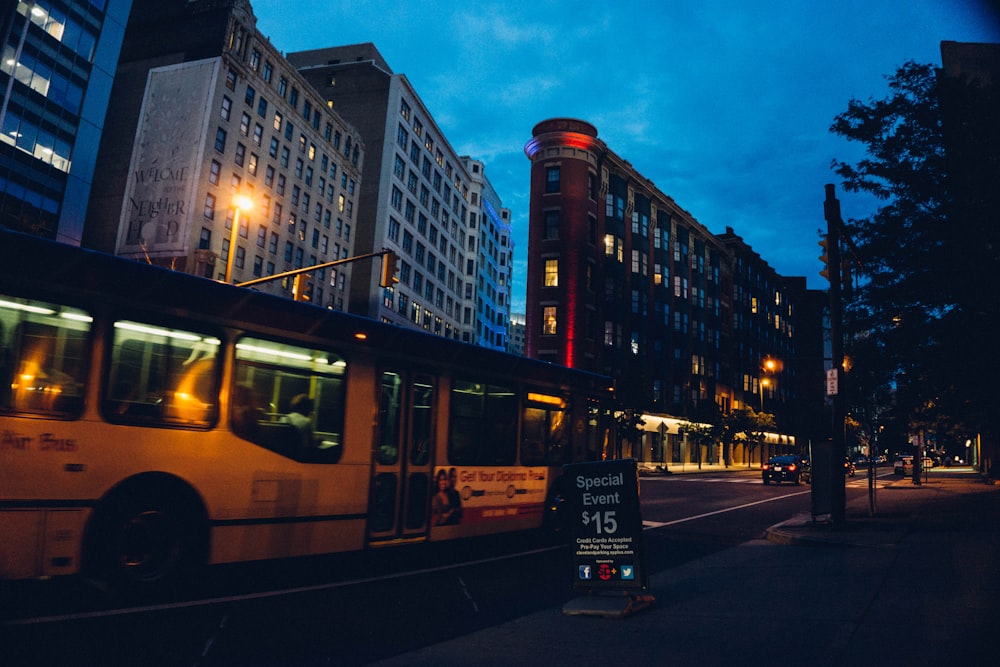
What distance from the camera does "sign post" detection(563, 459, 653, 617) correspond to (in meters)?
6.62

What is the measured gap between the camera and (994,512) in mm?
17391

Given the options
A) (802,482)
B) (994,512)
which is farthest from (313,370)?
(802,482)

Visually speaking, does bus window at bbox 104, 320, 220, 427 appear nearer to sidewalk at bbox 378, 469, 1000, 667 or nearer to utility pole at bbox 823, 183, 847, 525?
sidewalk at bbox 378, 469, 1000, 667

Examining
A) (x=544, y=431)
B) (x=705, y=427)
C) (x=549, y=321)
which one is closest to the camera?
(x=544, y=431)

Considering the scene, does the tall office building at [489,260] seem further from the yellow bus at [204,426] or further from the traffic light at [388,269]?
the yellow bus at [204,426]

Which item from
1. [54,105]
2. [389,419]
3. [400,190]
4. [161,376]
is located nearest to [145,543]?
[161,376]

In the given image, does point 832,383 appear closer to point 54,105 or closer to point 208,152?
point 54,105

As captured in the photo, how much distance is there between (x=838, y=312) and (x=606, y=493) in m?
9.94

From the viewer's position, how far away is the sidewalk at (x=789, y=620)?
5.04 m

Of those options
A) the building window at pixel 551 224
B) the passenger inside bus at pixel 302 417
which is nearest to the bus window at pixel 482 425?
the passenger inside bus at pixel 302 417

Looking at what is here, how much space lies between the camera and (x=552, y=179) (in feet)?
192

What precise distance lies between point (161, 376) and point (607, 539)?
4.87 metres

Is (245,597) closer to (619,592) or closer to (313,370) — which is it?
(313,370)

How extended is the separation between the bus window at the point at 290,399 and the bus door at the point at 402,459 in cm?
69
